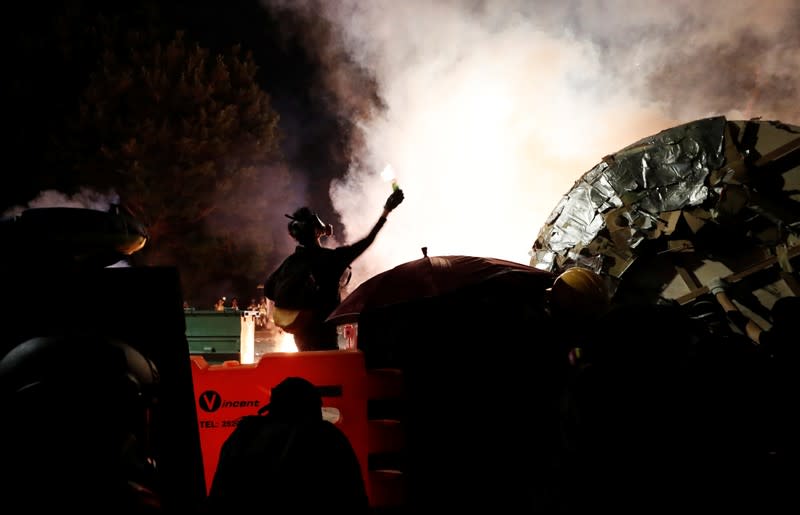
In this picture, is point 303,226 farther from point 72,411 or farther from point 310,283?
point 72,411

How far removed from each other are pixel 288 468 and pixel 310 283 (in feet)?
8.88

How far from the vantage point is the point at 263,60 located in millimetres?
16562

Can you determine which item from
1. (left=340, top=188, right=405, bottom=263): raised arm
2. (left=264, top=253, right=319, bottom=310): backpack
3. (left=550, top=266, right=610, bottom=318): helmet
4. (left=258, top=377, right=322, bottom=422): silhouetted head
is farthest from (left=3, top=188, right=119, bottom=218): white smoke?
(left=258, top=377, right=322, bottom=422): silhouetted head

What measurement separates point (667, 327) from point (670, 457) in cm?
55

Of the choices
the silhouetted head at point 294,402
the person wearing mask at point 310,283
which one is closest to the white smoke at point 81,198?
the person wearing mask at point 310,283

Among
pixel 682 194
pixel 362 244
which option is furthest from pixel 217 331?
pixel 682 194

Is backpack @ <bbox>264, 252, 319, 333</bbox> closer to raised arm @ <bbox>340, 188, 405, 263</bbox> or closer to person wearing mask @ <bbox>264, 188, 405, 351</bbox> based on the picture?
person wearing mask @ <bbox>264, 188, 405, 351</bbox>

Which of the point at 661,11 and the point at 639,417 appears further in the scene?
the point at 661,11

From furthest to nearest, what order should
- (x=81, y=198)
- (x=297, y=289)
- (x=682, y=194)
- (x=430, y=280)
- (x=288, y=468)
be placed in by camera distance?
(x=81, y=198), (x=682, y=194), (x=297, y=289), (x=430, y=280), (x=288, y=468)

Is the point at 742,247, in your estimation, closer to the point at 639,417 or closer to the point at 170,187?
the point at 639,417

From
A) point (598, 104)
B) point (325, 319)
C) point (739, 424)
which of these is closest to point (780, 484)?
point (739, 424)

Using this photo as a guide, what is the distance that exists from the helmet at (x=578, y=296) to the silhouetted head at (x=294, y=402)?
2.82 m

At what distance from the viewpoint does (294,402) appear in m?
2.16

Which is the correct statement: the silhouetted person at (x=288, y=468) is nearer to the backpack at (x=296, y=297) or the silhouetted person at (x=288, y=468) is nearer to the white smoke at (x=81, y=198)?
the backpack at (x=296, y=297)
